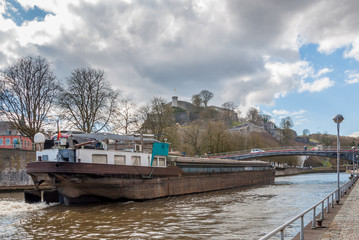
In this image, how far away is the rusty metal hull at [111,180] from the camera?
680 inches

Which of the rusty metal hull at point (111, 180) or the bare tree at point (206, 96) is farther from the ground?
the bare tree at point (206, 96)

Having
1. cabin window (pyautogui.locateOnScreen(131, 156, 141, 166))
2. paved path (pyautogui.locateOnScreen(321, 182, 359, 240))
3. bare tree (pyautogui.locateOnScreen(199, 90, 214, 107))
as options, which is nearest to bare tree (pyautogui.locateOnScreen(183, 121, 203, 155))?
cabin window (pyautogui.locateOnScreen(131, 156, 141, 166))

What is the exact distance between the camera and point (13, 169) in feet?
97.2

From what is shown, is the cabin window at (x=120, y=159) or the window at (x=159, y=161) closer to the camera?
the cabin window at (x=120, y=159)

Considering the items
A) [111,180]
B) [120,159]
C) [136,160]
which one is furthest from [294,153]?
[111,180]

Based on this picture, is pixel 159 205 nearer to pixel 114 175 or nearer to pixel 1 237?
pixel 114 175

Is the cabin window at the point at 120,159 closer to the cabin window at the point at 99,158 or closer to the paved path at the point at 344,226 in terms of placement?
the cabin window at the point at 99,158

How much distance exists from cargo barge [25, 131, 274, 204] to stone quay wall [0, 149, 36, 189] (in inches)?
401

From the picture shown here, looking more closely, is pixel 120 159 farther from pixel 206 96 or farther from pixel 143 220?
pixel 206 96

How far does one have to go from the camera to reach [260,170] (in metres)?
42.4

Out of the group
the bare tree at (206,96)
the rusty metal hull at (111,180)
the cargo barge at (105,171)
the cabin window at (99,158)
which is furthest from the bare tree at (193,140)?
the bare tree at (206,96)

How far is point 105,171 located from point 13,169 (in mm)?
15827

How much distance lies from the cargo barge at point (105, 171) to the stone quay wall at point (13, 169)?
10.2 metres

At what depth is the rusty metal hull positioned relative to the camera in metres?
17.3
